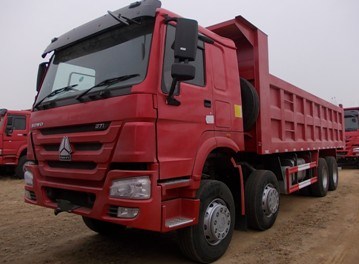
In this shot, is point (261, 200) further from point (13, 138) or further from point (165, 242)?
point (13, 138)

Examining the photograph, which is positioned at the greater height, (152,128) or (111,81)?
(111,81)

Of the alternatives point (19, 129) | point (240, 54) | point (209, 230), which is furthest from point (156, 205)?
point (19, 129)

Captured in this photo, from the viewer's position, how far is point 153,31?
3658 millimetres

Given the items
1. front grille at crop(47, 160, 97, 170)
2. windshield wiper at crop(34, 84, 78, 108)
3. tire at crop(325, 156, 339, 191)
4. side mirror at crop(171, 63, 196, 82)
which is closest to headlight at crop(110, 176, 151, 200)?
front grille at crop(47, 160, 97, 170)

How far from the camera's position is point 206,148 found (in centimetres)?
408

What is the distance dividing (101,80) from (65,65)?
0.90 metres

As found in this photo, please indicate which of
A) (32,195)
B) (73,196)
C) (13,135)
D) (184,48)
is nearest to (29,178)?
(32,195)

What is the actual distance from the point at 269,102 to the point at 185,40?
2676 mm

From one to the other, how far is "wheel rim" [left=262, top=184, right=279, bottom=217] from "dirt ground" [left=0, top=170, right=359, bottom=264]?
292mm

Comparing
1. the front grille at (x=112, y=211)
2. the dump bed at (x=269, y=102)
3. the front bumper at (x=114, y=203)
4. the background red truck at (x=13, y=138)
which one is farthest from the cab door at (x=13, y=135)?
the front grille at (x=112, y=211)

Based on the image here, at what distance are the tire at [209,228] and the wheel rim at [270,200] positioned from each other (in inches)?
45.4

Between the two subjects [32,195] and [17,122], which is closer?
[32,195]

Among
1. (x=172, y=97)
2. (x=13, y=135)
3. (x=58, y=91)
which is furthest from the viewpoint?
(x=13, y=135)

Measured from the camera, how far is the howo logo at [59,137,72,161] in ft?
12.7
